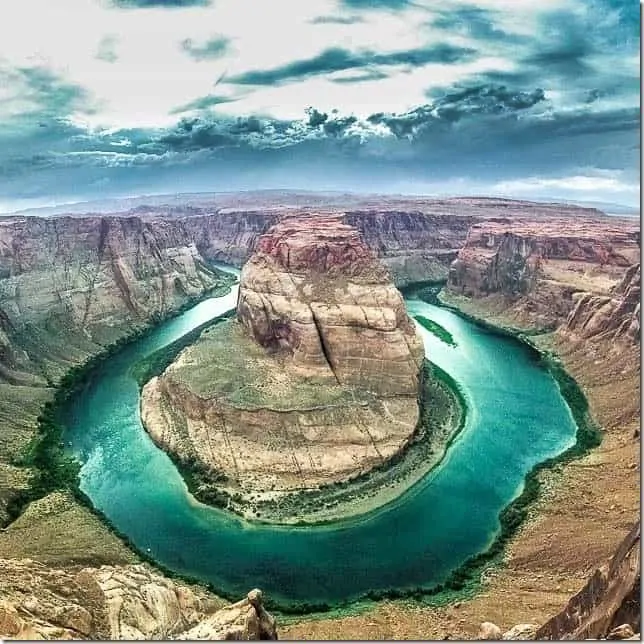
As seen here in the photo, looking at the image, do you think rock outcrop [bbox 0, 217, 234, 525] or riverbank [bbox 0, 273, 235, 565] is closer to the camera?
riverbank [bbox 0, 273, 235, 565]

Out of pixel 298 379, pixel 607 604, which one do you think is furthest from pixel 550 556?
pixel 298 379

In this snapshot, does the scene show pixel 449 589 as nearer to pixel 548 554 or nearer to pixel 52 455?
pixel 548 554

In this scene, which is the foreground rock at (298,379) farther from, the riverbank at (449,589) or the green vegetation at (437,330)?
the green vegetation at (437,330)

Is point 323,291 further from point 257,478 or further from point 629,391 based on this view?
point 629,391

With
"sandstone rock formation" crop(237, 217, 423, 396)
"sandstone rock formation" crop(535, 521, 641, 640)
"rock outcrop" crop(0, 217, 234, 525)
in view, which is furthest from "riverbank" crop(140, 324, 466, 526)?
"sandstone rock formation" crop(535, 521, 641, 640)

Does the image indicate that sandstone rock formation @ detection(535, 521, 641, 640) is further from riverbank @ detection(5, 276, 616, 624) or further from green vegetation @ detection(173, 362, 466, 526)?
green vegetation @ detection(173, 362, 466, 526)
